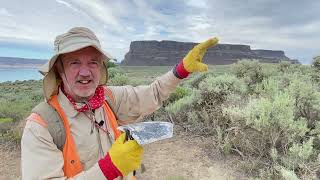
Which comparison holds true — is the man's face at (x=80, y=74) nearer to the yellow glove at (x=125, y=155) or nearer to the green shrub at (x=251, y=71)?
the yellow glove at (x=125, y=155)

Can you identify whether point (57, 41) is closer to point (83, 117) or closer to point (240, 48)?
point (83, 117)

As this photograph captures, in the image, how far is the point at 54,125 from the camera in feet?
7.53

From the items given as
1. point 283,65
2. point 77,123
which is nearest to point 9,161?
point 77,123

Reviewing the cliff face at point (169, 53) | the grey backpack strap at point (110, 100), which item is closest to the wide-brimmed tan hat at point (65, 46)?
the grey backpack strap at point (110, 100)

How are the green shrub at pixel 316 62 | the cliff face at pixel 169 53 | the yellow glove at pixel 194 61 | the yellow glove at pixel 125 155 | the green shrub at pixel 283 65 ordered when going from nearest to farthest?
the yellow glove at pixel 125 155, the yellow glove at pixel 194 61, the green shrub at pixel 316 62, the green shrub at pixel 283 65, the cliff face at pixel 169 53

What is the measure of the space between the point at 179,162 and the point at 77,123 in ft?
11.8

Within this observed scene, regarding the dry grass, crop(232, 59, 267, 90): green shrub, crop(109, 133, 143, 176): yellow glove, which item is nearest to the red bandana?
crop(109, 133, 143, 176): yellow glove

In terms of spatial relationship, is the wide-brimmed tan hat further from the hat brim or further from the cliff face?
the cliff face

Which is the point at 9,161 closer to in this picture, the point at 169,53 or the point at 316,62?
the point at 316,62

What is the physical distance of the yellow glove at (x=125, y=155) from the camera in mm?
2117

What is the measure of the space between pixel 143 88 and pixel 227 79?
4591mm

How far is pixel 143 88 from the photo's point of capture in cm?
320

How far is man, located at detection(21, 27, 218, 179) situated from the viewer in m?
2.18

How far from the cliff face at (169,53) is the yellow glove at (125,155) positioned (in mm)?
72499
